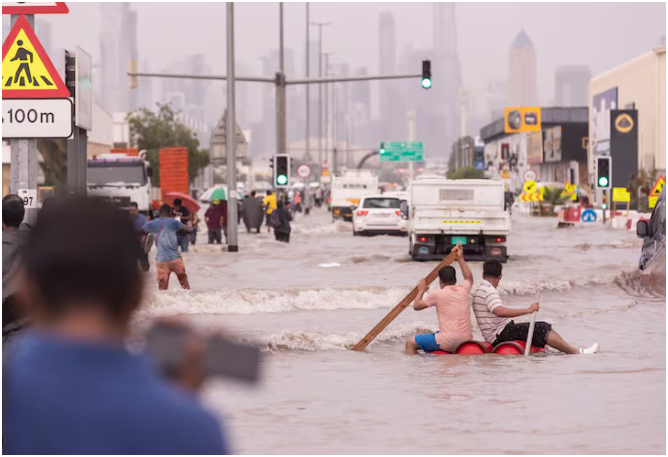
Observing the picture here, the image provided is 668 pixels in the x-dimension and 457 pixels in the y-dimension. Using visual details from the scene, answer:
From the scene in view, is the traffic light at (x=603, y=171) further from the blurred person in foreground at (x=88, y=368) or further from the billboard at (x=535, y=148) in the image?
the billboard at (x=535, y=148)

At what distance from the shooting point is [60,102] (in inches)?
460

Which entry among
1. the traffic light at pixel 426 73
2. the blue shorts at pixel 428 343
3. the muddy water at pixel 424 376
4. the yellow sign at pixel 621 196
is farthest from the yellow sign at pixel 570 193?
the blue shorts at pixel 428 343

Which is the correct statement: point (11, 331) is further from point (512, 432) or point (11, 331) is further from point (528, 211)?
point (528, 211)

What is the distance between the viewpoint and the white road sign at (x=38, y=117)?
11.4 metres

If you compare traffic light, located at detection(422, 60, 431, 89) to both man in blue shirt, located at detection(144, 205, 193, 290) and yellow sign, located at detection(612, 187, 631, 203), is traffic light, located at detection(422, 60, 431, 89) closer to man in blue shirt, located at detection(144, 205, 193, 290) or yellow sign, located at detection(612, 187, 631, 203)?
man in blue shirt, located at detection(144, 205, 193, 290)

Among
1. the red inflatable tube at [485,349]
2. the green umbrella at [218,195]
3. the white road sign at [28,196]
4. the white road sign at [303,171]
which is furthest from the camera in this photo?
the white road sign at [303,171]

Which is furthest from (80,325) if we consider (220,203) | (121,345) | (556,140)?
(556,140)

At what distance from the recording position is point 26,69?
11.5 metres

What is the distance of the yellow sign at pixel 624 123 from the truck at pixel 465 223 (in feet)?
157

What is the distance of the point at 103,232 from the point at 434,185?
30562mm

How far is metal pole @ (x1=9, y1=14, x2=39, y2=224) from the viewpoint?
11375mm

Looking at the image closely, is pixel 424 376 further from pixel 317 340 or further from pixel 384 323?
pixel 317 340

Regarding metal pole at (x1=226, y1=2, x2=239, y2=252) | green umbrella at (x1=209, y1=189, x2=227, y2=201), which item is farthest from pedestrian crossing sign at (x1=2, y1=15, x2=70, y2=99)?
green umbrella at (x1=209, y1=189, x2=227, y2=201)

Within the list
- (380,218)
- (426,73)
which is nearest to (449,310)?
(426,73)
